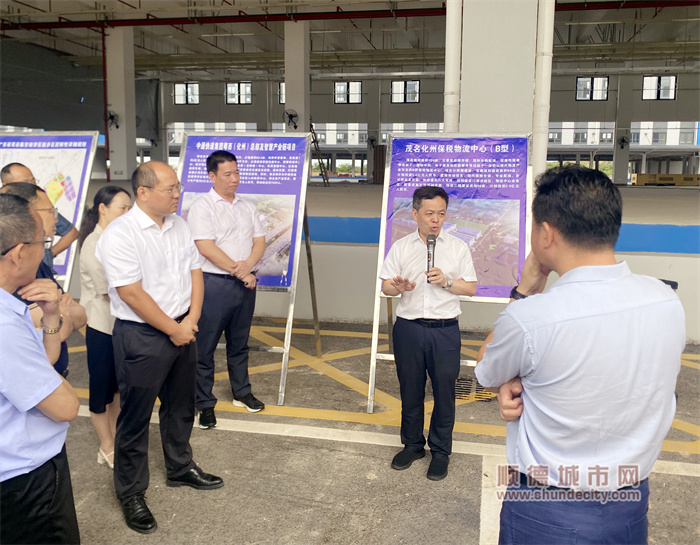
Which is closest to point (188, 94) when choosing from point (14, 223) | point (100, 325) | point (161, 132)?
point (161, 132)

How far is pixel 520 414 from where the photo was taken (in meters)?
1.52

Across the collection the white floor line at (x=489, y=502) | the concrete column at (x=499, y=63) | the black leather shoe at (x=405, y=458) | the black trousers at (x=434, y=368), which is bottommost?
the white floor line at (x=489, y=502)

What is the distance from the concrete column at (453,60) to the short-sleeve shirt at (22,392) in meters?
3.89

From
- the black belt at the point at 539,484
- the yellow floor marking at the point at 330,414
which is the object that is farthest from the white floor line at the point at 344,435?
the black belt at the point at 539,484

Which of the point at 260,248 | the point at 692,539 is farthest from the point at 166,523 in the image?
the point at 692,539

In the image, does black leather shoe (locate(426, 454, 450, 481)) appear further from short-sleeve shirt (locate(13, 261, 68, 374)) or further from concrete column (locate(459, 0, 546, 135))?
concrete column (locate(459, 0, 546, 135))

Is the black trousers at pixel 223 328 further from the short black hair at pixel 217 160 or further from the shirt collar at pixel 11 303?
the shirt collar at pixel 11 303

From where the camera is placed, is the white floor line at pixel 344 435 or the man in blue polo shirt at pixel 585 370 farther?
the white floor line at pixel 344 435

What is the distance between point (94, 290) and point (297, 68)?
1644cm

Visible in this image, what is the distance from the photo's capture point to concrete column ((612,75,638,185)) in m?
26.1

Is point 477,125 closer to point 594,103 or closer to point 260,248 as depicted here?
point 260,248

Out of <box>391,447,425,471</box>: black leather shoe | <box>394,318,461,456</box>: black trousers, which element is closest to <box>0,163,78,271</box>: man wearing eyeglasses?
<box>394,318,461,456</box>: black trousers

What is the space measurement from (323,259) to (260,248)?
2.33m

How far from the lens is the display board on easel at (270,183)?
4715mm
